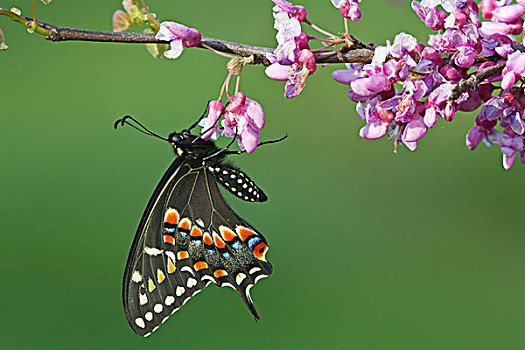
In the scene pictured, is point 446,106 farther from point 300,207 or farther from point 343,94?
point 343,94

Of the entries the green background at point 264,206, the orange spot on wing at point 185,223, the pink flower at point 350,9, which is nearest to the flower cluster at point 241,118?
the pink flower at point 350,9

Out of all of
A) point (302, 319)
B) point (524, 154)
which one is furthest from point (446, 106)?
point (302, 319)

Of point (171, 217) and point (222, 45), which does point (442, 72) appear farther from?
point (171, 217)

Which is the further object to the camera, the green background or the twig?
the green background

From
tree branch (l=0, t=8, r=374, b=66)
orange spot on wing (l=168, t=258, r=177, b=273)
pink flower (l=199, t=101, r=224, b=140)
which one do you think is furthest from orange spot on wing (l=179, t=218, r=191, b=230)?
tree branch (l=0, t=8, r=374, b=66)

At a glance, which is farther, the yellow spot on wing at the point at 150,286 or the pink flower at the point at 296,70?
the yellow spot on wing at the point at 150,286

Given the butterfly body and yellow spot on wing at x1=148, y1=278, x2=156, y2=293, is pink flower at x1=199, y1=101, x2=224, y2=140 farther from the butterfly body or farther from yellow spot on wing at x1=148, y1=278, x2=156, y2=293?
yellow spot on wing at x1=148, y1=278, x2=156, y2=293

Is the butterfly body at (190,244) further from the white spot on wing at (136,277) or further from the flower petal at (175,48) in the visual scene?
the flower petal at (175,48)
